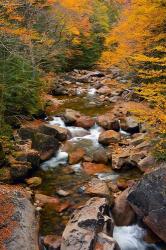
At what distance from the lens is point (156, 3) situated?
720 inches

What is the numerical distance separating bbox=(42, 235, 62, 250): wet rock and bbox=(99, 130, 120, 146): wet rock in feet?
23.9

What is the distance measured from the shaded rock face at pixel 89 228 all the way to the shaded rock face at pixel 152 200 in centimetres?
92

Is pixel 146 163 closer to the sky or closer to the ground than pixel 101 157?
closer to the sky

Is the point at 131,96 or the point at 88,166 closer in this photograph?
the point at 88,166

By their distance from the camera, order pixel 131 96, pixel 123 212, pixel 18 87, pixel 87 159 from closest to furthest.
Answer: pixel 123 212 → pixel 87 159 → pixel 18 87 → pixel 131 96

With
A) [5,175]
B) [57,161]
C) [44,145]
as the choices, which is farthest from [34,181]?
[44,145]

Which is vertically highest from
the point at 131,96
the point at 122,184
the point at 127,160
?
the point at 127,160

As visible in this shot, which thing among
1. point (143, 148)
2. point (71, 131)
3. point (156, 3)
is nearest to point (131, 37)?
point (156, 3)

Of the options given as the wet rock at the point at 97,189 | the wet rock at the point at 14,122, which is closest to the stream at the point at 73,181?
the wet rock at the point at 97,189

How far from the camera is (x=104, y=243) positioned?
27.4 feet

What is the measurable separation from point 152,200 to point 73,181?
4100mm

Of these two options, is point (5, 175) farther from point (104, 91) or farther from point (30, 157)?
point (104, 91)

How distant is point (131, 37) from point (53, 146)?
968 centimetres

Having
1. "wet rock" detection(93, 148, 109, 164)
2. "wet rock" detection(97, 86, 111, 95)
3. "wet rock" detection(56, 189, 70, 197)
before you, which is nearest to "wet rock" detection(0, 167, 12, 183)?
"wet rock" detection(56, 189, 70, 197)
